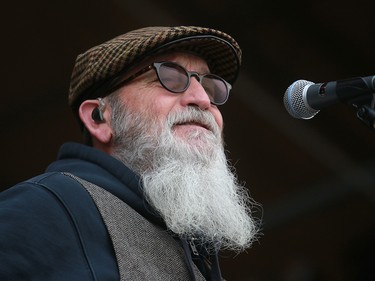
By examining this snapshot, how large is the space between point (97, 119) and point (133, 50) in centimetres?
27

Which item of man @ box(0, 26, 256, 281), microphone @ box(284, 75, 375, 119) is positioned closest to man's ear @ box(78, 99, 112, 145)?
man @ box(0, 26, 256, 281)

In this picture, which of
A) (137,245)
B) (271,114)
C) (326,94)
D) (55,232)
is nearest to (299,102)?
(326,94)

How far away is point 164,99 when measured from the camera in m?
2.53

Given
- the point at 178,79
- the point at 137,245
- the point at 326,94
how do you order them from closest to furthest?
the point at 326,94, the point at 137,245, the point at 178,79

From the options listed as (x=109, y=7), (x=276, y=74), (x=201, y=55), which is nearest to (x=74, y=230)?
(x=201, y=55)

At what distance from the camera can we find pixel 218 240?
241cm

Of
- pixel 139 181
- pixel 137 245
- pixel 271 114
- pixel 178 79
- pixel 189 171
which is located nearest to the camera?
pixel 137 245

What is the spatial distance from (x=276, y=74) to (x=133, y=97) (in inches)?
77.6

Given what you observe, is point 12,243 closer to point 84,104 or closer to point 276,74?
point 84,104

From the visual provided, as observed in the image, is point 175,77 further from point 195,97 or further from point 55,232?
point 55,232

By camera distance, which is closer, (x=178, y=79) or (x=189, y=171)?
(x=189, y=171)

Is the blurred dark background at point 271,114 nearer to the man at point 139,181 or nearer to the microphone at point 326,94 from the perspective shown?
the man at point 139,181

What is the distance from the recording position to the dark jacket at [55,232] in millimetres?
1894

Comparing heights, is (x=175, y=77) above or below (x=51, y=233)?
above
